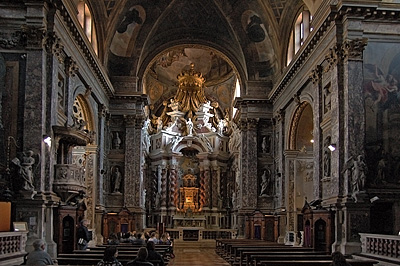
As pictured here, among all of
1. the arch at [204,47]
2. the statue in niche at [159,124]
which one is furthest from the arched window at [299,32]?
the statue in niche at [159,124]

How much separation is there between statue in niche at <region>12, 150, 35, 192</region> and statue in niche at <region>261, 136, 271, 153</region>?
16520 mm

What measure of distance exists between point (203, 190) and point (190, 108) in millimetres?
5846

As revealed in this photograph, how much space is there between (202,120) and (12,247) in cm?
2863

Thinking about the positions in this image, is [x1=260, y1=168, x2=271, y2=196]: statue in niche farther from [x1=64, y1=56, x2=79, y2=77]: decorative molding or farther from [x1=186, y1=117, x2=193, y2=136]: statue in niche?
[x1=64, y1=56, x2=79, y2=77]: decorative molding

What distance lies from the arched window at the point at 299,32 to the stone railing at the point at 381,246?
10.1 metres

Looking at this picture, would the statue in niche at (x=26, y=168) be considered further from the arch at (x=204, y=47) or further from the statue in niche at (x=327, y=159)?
the arch at (x=204, y=47)

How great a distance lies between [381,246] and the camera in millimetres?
14633

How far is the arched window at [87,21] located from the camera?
23.1 m

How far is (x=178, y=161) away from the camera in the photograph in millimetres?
41375

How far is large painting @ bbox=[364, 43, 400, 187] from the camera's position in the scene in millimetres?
17422

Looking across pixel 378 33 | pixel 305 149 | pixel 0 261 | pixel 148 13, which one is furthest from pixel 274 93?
pixel 0 261

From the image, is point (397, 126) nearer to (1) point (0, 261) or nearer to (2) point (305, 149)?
(2) point (305, 149)

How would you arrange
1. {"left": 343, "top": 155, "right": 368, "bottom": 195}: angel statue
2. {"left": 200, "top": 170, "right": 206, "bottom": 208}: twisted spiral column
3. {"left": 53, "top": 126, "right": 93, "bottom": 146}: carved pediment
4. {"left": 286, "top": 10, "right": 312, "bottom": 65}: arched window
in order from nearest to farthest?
{"left": 343, "top": 155, "right": 368, "bottom": 195}: angel statue
{"left": 53, "top": 126, "right": 93, "bottom": 146}: carved pediment
{"left": 286, "top": 10, "right": 312, "bottom": 65}: arched window
{"left": 200, "top": 170, "right": 206, "bottom": 208}: twisted spiral column

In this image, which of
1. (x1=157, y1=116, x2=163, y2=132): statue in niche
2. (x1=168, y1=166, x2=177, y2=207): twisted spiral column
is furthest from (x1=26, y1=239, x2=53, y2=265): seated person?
(x1=157, y1=116, x2=163, y2=132): statue in niche
